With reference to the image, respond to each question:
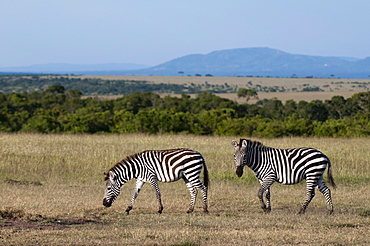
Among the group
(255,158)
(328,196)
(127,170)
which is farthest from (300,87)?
(127,170)

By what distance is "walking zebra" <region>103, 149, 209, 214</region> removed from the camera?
39.3 ft

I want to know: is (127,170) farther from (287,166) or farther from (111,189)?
(287,166)

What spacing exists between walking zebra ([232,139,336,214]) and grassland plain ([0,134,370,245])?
0.58 meters

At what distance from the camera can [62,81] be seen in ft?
545

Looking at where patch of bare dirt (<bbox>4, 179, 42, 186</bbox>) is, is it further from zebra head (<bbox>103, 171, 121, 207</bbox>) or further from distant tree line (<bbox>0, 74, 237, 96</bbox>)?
distant tree line (<bbox>0, 74, 237, 96</bbox>)

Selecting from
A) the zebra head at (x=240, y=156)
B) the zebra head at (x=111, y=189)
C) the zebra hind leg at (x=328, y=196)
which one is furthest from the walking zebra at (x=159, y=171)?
the zebra hind leg at (x=328, y=196)

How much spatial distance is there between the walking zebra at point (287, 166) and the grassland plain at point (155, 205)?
581 millimetres

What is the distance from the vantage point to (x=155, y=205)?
523 inches

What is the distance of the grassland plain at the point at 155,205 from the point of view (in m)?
8.77

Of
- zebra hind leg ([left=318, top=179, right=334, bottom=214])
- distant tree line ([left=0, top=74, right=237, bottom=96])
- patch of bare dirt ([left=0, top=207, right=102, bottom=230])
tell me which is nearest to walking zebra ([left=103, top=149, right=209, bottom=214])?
patch of bare dirt ([left=0, top=207, right=102, bottom=230])

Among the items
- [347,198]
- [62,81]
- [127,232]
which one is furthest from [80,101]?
[62,81]

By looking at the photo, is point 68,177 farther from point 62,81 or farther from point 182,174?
point 62,81

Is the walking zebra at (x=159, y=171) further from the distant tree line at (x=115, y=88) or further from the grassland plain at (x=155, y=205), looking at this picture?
the distant tree line at (x=115, y=88)

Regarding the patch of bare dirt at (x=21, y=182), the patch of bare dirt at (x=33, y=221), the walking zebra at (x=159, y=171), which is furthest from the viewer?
the patch of bare dirt at (x=21, y=182)
